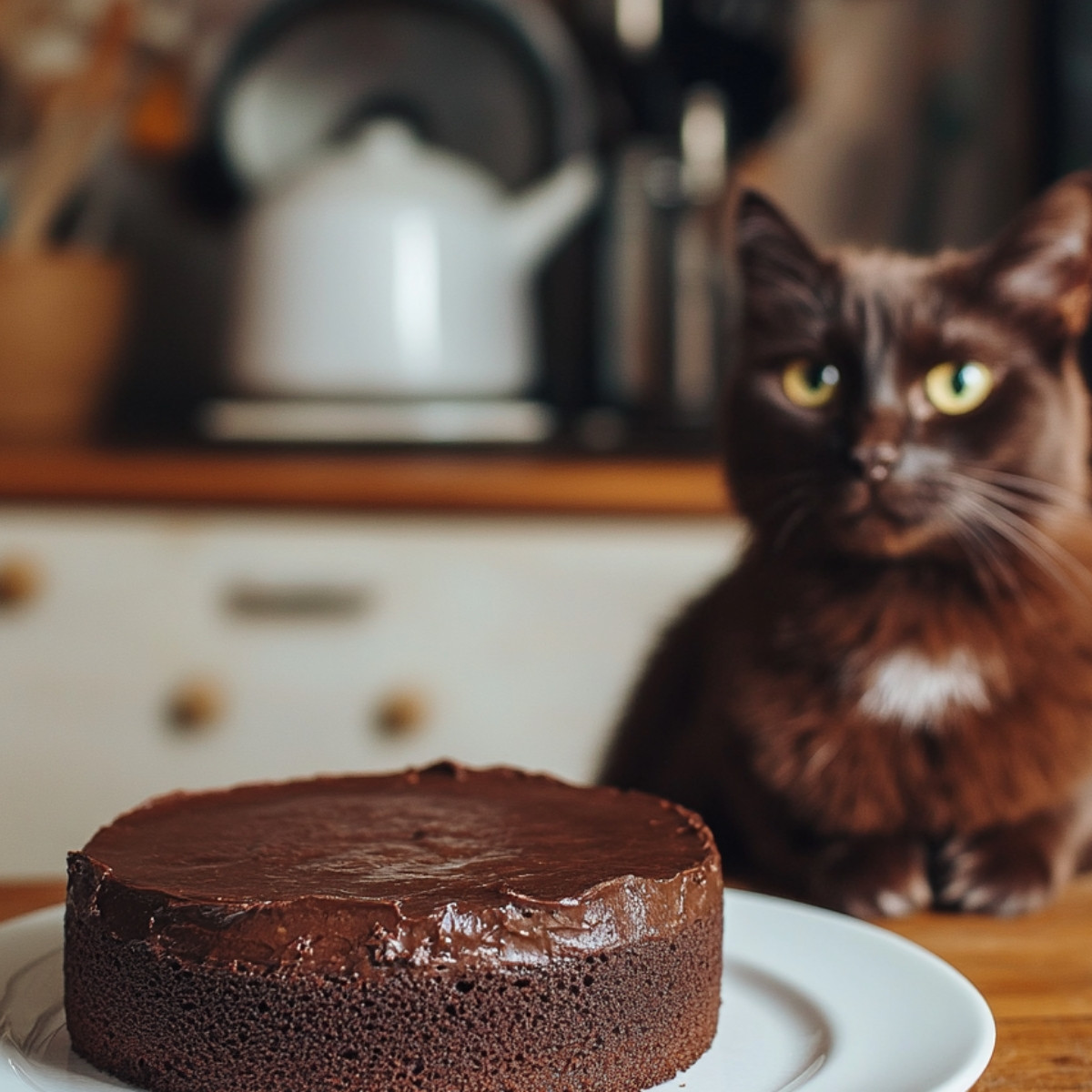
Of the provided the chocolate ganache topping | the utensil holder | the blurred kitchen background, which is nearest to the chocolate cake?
the chocolate ganache topping

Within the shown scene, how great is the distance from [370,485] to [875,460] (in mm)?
871

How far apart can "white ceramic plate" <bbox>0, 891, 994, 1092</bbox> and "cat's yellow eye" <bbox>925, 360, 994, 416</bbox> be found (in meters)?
0.27

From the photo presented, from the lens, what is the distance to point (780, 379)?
808mm

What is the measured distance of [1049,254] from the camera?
2.45 ft

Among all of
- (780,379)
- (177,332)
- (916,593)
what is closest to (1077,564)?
(916,593)

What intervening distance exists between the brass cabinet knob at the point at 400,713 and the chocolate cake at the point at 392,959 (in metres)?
0.94

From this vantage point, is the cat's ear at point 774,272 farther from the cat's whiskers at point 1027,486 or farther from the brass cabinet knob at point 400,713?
the brass cabinet knob at point 400,713

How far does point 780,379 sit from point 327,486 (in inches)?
31.4

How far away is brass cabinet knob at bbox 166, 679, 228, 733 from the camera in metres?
1.56

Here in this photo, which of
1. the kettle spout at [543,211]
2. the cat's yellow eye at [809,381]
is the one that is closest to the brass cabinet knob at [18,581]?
the kettle spout at [543,211]

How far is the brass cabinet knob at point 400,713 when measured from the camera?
1.58 m

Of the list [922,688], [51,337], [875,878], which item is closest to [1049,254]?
[922,688]

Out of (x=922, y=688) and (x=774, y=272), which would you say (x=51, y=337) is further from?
(x=922, y=688)

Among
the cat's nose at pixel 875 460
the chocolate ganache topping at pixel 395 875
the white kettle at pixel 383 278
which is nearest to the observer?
the chocolate ganache topping at pixel 395 875
